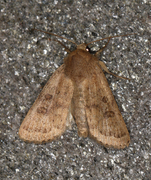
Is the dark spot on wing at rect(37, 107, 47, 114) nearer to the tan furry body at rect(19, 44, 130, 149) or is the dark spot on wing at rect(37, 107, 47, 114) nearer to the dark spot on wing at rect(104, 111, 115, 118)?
the tan furry body at rect(19, 44, 130, 149)

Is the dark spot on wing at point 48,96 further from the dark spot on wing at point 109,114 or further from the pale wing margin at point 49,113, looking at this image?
the dark spot on wing at point 109,114

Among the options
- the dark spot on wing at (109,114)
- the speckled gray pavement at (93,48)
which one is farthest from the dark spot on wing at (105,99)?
the speckled gray pavement at (93,48)

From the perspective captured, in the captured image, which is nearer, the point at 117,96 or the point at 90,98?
the point at 90,98

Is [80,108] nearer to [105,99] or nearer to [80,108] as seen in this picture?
[80,108]

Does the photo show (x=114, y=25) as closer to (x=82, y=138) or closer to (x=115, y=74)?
(x=115, y=74)

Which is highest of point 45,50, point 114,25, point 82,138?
point 114,25

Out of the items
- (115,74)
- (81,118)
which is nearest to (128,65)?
(115,74)
